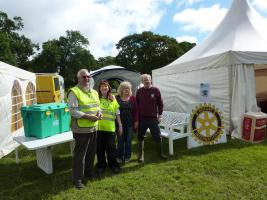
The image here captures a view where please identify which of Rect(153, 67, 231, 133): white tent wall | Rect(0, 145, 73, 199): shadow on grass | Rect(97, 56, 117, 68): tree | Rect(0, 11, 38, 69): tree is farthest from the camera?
Rect(97, 56, 117, 68): tree

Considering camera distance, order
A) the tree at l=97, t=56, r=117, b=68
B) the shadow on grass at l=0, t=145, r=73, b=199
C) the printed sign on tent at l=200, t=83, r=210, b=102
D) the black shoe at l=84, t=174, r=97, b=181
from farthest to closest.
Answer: the tree at l=97, t=56, r=117, b=68 < the printed sign on tent at l=200, t=83, r=210, b=102 < the black shoe at l=84, t=174, r=97, b=181 < the shadow on grass at l=0, t=145, r=73, b=199

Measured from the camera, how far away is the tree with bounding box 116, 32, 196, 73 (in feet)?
152

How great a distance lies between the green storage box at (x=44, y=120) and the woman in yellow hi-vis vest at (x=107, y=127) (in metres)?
0.99

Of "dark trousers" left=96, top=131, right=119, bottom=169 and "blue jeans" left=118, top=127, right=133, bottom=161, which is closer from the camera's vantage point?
"dark trousers" left=96, top=131, right=119, bottom=169

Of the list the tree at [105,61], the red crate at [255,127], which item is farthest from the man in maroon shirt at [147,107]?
the tree at [105,61]

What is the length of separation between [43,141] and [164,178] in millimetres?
2174

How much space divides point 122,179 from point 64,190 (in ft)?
3.16

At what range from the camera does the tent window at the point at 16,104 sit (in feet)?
25.0

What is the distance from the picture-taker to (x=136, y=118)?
521 centimetres

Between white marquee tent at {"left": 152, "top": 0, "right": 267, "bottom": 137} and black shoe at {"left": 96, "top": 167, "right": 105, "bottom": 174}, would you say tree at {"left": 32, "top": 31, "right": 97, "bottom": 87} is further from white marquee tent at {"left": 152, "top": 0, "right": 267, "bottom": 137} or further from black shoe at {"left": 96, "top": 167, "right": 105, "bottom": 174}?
black shoe at {"left": 96, "top": 167, "right": 105, "bottom": 174}

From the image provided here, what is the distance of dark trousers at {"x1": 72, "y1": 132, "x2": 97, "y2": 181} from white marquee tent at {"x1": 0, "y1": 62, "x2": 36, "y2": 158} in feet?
10.0

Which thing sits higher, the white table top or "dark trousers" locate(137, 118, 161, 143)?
"dark trousers" locate(137, 118, 161, 143)

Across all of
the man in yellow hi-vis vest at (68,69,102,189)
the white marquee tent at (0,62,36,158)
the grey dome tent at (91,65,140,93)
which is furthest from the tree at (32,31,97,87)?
the man in yellow hi-vis vest at (68,69,102,189)

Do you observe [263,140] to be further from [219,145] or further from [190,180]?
[190,180]
